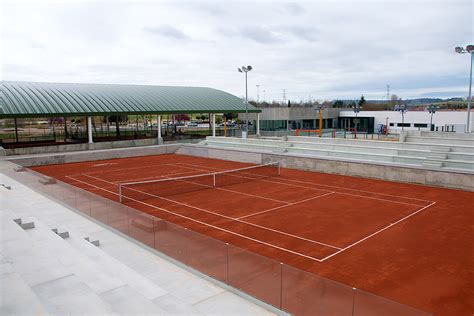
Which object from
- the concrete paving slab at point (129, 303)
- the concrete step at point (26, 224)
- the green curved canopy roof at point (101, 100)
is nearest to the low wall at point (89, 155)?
the green curved canopy roof at point (101, 100)

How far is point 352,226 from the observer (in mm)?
16250

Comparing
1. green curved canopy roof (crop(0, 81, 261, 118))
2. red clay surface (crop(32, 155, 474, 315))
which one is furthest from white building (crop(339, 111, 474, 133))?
red clay surface (crop(32, 155, 474, 315))

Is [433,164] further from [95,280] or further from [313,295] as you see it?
[95,280]

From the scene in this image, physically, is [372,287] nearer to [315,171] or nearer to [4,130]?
[315,171]

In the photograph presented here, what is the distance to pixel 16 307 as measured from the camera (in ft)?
20.9

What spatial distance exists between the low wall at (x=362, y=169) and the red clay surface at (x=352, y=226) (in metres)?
0.76

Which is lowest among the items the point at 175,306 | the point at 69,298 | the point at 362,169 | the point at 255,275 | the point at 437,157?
the point at 175,306

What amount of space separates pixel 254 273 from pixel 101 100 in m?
40.2

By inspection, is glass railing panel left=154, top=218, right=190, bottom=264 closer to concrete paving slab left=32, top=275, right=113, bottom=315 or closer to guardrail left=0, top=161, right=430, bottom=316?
guardrail left=0, top=161, right=430, bottom=316

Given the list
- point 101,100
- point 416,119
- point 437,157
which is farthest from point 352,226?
point 416,119

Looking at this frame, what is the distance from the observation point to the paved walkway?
23.9 ft

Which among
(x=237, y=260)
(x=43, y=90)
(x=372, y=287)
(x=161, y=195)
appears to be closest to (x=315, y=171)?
(x=161, y=195)

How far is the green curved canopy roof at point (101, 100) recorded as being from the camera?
128 feet

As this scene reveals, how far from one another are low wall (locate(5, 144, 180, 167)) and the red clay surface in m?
7.90
